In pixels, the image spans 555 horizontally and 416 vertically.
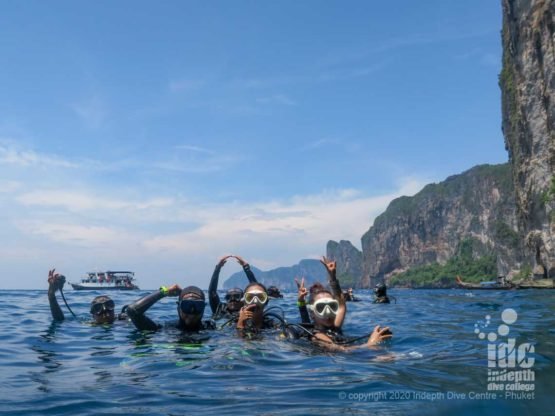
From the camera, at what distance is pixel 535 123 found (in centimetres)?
5562

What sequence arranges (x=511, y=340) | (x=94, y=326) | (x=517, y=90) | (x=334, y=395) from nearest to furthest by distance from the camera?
(x=334, y=395) → (x=511, y=340) → (x=94, y=326) → (x=517, y=90)

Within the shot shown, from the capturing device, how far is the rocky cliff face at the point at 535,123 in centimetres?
5247

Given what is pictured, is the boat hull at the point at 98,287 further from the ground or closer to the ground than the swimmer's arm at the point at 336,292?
closer to the ground

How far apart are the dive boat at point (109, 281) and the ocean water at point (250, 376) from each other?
70.2 m

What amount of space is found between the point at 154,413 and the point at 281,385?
5.52ft

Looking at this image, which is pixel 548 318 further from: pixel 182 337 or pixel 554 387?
pixel 182 337

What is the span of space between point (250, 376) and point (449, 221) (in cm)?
18313

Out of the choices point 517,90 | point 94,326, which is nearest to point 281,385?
point 94,326

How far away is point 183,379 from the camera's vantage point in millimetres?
5930

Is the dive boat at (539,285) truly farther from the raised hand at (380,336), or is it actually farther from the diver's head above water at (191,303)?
the diver's head above water at (191,303)

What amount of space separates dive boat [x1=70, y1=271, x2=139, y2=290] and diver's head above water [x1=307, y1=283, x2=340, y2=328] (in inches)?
2864

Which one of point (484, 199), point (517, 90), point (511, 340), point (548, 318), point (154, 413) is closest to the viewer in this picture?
point (154, 413)

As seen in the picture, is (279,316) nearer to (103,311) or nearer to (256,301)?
(256,301)

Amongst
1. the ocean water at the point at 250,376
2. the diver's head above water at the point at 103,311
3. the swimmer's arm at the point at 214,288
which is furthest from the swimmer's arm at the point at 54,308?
the swimmer's arm at the point at 214,288
